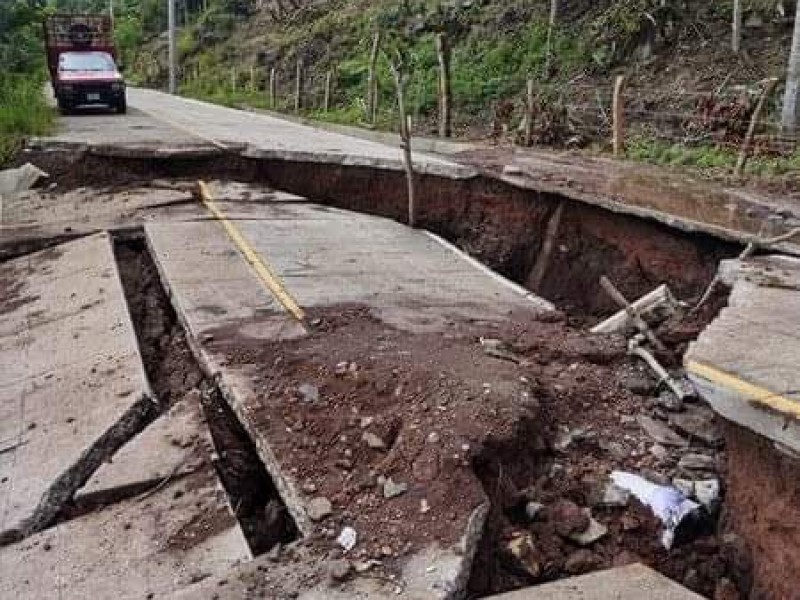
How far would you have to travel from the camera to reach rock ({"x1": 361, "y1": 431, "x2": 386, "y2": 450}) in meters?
5.25

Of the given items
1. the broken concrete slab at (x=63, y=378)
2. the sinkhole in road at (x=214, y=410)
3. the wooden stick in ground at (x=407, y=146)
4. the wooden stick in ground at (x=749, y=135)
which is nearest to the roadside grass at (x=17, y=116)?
the broken concrete slab at (x=63, y=378)

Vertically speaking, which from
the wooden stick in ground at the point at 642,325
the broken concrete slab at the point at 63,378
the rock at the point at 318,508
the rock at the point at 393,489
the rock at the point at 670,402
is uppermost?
the wooden stick in ground at the point at 642,325

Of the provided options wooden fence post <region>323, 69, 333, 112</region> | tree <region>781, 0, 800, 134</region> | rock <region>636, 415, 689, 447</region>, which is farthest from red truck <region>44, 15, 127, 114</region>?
rock <region>636, 415, 689, 447</region>

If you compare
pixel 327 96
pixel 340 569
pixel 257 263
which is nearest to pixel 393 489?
pixel 340 569

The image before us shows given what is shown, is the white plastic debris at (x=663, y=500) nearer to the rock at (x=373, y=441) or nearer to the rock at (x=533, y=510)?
the rock at (x=533, y=510)

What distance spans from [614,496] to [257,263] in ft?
16.8

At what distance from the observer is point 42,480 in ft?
18.2

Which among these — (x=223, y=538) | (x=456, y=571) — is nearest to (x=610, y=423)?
(x=456, y=571)

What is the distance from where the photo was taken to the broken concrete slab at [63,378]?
5.64 m

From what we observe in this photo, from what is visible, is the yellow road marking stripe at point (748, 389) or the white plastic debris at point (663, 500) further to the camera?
the white plastic debris at point (663, 500)

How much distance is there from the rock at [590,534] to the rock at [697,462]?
2.64 feet

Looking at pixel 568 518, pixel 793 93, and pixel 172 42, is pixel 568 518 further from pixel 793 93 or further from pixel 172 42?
pixel 172 42

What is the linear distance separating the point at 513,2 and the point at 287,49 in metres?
14.1

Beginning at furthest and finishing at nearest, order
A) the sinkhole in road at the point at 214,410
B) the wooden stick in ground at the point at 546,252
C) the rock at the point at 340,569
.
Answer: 1. the wooden stick in ground at the point at 546,252
2. the sinkhole in road at the point at 214,410
3. the rock at the point at 340,569
